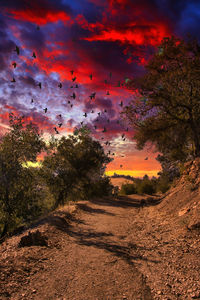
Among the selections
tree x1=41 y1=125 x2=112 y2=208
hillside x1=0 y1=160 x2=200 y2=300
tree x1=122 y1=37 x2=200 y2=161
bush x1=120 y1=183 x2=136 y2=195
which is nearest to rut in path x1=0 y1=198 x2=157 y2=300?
hillside x1=0 y1=160 x2=200 y2=300

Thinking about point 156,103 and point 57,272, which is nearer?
point 57,272

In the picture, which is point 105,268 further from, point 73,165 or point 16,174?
point 73,165

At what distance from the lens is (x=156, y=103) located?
56.7ft

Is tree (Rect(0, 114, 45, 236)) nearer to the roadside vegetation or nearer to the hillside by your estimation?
the roadside vegetation

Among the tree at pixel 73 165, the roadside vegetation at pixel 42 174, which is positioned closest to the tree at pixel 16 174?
the roadside vegetation at pixel 42 174

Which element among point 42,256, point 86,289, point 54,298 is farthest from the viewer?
point 42,256

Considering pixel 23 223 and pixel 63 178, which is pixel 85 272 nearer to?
pixel 23 223

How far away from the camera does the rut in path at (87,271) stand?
4.23 meters

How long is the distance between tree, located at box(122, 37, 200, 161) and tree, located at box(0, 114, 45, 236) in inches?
374

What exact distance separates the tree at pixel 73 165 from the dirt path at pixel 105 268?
17.6 metres

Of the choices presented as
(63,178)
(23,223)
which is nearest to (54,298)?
(23,223)

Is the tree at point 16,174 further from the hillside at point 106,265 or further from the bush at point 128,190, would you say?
the bush at point 128,190

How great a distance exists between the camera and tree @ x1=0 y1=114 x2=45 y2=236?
52.7ft

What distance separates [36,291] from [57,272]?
99cm
